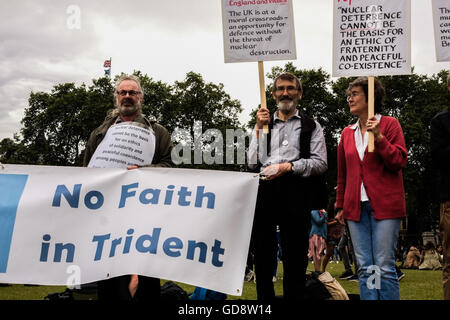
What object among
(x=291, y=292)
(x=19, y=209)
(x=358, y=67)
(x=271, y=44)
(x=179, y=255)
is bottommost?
(x=291, y=292)

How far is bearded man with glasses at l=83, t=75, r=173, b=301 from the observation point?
12.7 ft

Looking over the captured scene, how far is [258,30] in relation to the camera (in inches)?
177

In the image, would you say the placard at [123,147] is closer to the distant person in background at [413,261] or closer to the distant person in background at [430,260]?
the distant person in background at [430,260]

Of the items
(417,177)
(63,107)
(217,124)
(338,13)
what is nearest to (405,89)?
(417,177)

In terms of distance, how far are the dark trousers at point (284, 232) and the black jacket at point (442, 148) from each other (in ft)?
3.98

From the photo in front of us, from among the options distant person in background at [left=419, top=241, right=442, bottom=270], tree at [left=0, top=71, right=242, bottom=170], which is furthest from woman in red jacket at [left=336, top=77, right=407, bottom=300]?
tree at [left=0, top=71, right=242, bottom=170]

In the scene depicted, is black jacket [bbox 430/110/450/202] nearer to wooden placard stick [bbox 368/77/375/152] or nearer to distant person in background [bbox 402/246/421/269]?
wooden placard stick [bbox 368/77/375/152]

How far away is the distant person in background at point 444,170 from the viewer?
4031 mm

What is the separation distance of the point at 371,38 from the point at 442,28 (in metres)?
0.87

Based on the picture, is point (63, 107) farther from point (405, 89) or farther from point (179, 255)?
point (179, 255)

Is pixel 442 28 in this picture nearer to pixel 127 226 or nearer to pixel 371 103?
pixel 371 103

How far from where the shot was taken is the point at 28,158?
39562 mm

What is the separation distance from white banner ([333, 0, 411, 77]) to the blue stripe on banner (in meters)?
3.04

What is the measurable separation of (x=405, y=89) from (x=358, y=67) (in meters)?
34.8
